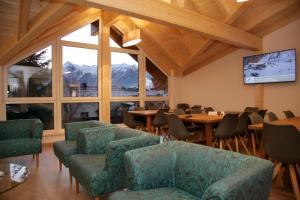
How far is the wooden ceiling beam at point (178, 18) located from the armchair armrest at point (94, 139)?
185cm

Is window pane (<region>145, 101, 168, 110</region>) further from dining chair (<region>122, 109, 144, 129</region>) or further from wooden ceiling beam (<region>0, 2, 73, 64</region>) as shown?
wooden ceiling beam (<region>0, 2, 73, 64</region>)

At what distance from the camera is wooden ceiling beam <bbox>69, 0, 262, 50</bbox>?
3.58 meters

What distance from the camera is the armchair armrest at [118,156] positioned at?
7.30 ft

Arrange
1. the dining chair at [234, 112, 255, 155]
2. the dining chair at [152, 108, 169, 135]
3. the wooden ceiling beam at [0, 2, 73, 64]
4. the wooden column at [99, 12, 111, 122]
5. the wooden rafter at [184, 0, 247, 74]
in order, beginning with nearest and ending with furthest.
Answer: the wooden ceiling beam at [0, 2, 73, 64] → the dining chair at [234, 112, 255, 155] → the wooden rafter at [184, 0, 247, 74] → the dining chair at [152, 108, 169, 135] → the wooden column at [99, 12, 111, 122]

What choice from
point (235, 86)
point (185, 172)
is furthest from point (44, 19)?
point (235, 86)

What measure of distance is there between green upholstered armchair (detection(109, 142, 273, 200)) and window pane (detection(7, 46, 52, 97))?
4879mm

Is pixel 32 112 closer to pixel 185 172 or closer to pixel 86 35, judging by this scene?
pixel 86 35

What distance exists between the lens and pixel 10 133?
4.12m

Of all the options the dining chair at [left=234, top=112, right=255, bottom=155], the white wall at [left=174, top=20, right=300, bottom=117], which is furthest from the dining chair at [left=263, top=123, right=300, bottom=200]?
the white wall at [left=174, top=20, right=300, bottom=117]

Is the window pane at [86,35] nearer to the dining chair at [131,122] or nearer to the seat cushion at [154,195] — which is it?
the dining chair at [131,122]

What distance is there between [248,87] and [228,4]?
8.96 feet

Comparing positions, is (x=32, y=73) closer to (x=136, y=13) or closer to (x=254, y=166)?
(x=136, y=13)

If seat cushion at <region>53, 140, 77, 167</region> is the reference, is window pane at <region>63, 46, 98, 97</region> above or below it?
above

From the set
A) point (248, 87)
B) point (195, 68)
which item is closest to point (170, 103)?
point (195, 68)
